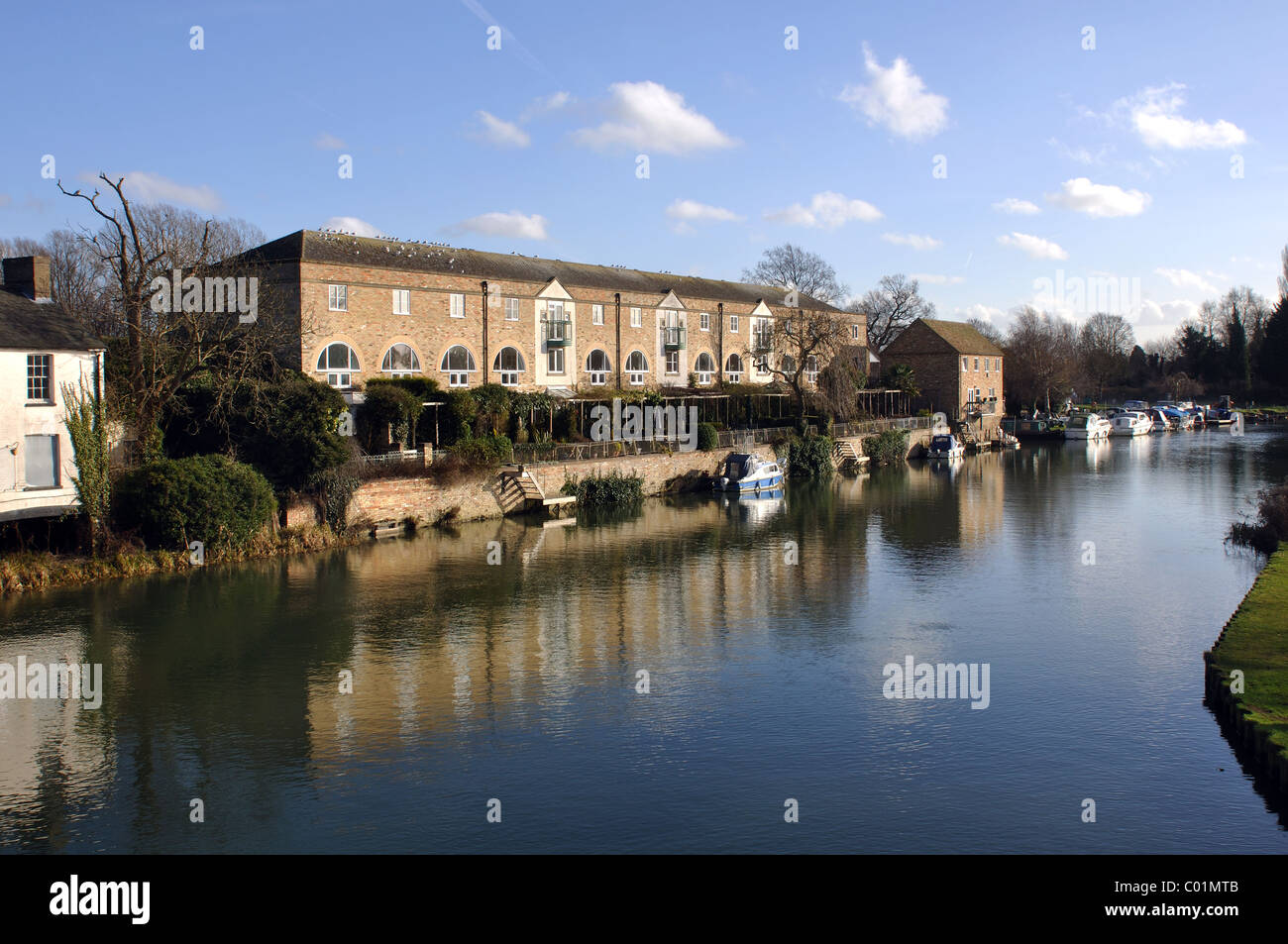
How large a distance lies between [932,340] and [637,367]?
27446 mm

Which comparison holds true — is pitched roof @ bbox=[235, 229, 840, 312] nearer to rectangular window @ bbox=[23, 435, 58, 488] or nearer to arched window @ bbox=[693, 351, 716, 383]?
arched window @ bbox=[693, 351, 716, 383]

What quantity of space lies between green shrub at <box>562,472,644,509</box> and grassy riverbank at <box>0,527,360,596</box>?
11949 mm

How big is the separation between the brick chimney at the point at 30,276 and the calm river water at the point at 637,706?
10.7 meters

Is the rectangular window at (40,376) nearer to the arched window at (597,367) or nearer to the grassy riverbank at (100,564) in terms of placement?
the grassy riverbank at (100,564)

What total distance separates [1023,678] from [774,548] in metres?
13.0

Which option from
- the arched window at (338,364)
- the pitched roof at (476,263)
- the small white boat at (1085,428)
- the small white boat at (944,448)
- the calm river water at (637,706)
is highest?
the pitched roof at (476,263)

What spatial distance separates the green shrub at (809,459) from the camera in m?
48.7

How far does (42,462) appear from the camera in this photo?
81.9 ft

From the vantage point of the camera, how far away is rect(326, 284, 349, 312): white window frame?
116 feet

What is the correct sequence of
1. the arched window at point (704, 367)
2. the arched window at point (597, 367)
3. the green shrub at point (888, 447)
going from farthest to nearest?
the green shrub at point (888, 447)
the arched window at point (704, 367)
the arched window at point (597, 367)

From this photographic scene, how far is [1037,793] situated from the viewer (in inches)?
480

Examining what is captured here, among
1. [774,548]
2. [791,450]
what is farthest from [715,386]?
[774,548]

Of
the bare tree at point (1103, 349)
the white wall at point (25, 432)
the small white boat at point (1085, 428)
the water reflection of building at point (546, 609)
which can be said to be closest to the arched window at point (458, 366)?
the water reflection of building at point (546, 609)
